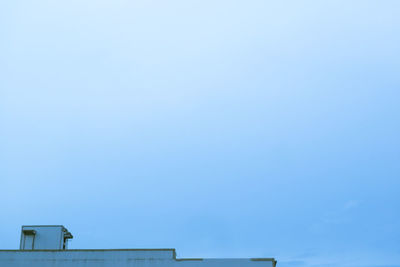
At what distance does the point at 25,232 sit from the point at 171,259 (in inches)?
660

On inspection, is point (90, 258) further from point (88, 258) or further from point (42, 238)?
point (42, 238)

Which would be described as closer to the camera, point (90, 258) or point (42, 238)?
point (90, 258)

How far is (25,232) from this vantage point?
47500 mm

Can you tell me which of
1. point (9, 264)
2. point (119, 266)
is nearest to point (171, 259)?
point (119, 266)

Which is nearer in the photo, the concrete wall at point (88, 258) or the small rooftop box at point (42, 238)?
the concrete wall at point (88, 258)

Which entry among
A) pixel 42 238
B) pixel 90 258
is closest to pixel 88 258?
pixel 90 258

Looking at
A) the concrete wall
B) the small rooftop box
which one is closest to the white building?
the concrete wall

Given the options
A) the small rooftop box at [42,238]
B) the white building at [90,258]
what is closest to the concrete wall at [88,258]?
the white building at [90,258]

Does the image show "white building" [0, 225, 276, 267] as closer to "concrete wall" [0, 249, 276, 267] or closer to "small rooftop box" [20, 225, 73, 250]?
"concrete wall" [0, 249, 276, 267]

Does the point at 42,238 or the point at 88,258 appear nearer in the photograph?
the point at 88,258

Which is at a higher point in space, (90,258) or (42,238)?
(42,238)

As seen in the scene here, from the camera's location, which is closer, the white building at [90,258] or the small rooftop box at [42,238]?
the white building at [90,258]

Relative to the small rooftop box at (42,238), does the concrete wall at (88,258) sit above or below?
below

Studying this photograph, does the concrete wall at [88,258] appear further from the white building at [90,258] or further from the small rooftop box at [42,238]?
the small rooftop box at [42,238]
